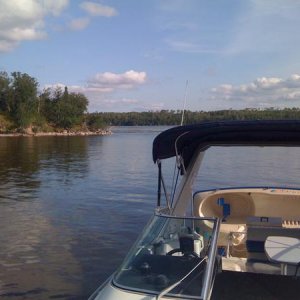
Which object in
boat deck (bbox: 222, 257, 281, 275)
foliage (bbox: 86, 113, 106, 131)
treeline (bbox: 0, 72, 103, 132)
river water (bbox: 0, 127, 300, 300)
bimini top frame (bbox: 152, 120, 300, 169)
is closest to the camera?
bimini top frame (bbox: 152, 120, 300, 169)

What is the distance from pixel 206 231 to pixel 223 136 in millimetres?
1173

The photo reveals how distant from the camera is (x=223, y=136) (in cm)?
477

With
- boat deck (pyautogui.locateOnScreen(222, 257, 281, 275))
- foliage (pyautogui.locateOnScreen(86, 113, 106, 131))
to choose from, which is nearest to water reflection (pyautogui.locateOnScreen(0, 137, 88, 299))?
boat deck (pyautogui.locateOnScreen(222, 257, 281, 275))

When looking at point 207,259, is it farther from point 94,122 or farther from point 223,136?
point 94,122

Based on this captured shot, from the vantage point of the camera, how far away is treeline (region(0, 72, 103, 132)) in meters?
116

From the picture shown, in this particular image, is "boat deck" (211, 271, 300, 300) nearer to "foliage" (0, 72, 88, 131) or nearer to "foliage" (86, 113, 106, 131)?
"foliage" (0, 72, 88, 131)

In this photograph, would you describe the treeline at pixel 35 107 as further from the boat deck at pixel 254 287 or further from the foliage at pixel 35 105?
the boat deck at pixel 254 287

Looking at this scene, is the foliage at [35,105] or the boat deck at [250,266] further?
the foliage at [35,105]

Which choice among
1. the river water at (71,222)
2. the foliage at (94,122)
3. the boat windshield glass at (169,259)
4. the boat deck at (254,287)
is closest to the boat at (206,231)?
the boat windshield glass at (169,259)

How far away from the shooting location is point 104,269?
26.6 ft

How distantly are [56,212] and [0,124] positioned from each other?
10708cm

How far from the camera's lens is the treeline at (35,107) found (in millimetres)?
115919

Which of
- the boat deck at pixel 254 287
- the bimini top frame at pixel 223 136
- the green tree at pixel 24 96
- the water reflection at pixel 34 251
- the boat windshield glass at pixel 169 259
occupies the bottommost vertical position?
the water reflection at pixel 34 251

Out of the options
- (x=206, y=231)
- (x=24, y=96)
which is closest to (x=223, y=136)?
(x=206, y=231)
